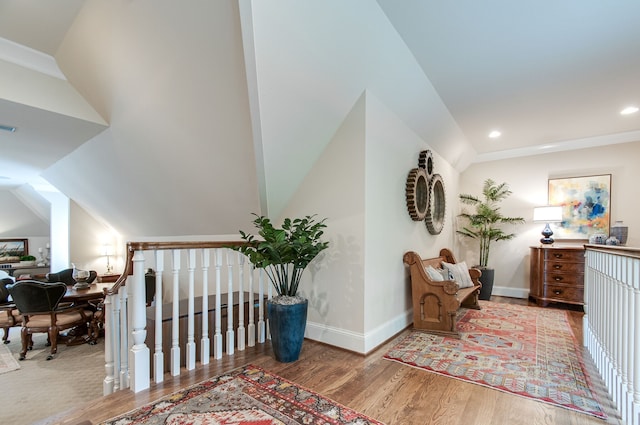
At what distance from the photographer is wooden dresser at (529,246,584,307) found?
434 centimetres

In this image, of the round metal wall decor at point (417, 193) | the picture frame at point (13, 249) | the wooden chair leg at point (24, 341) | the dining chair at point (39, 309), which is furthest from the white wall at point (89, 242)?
the round metal wall decor at point (417, 193)

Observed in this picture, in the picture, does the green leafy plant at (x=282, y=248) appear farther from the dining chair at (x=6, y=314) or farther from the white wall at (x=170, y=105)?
the dining chair at (x=6, y=314)

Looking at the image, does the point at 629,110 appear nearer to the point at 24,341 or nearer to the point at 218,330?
the point at 218,330

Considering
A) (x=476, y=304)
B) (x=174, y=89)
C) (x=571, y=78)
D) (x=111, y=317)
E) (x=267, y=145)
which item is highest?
(x=571, y=78)

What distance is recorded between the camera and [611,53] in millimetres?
2609

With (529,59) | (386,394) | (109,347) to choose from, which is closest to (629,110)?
(529,59)

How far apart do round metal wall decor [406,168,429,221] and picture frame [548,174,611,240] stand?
2698 millimetres

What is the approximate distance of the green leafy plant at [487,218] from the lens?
17.1 feet

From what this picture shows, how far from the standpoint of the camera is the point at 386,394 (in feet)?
6.73

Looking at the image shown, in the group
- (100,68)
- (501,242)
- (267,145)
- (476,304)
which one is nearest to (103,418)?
(267,145)

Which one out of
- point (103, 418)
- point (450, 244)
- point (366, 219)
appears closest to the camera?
point (103, 418)

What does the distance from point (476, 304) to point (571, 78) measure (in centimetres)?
297

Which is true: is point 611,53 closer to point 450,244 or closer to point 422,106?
point 422,106

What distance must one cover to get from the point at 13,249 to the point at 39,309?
18.9ft
